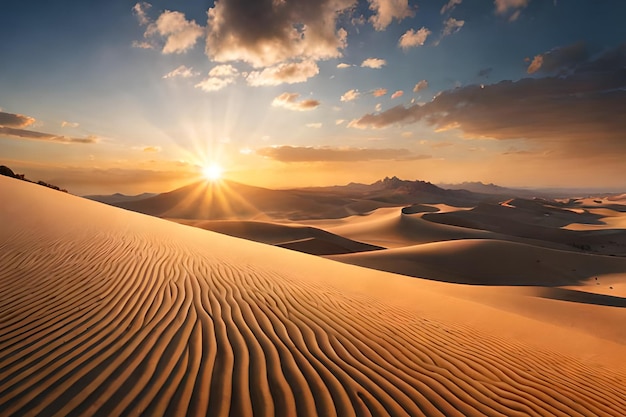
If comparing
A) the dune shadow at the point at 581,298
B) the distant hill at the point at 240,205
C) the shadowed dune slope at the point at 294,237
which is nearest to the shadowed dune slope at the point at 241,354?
the dune shadow at the point at 581,298

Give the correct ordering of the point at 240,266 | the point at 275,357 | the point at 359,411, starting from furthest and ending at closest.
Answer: the point at 240,266 → the point at 275,357 → the point at 359,411

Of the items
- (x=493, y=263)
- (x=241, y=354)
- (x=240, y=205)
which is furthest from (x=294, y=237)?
(x=240, y=205)

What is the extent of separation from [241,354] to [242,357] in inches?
2.7

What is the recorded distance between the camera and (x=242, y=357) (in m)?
3.38

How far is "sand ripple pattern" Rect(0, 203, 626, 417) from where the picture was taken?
272 centimetres

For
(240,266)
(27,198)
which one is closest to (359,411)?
(240,266)

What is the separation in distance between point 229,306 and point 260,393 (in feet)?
7.92

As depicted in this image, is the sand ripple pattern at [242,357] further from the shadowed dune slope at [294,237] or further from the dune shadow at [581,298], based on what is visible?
the shadowed dune slope at [294,237]

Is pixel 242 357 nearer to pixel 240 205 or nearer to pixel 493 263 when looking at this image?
pixel 493 263

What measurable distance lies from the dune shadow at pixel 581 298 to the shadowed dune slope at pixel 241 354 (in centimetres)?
594

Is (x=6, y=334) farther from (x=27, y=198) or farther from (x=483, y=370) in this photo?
(x=27, y=198)

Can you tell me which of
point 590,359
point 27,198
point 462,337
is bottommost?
point 590,359

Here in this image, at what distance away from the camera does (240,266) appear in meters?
8.82

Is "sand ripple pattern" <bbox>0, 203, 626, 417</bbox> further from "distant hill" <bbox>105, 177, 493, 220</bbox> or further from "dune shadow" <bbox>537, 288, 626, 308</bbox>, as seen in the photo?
"distant hill" <bbox>105, 177, 493, 220</bbox>
